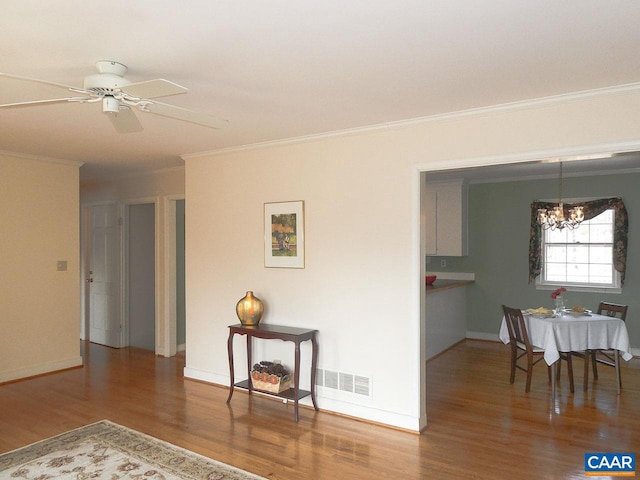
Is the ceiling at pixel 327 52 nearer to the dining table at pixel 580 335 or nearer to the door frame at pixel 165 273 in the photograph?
the dining table at pixel 580 335

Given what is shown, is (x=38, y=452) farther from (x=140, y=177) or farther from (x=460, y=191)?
(x=460, y=191)

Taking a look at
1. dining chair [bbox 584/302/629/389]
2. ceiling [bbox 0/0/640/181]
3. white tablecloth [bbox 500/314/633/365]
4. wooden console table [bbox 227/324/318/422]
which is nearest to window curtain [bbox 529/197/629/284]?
dining chair [bbox 584/302/629/389]

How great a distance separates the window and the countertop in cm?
106

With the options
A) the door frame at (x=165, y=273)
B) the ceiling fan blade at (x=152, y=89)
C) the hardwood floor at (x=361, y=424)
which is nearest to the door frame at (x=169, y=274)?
the door frame at (x=165, y=273)

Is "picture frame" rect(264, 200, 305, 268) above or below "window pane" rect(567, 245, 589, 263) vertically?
above

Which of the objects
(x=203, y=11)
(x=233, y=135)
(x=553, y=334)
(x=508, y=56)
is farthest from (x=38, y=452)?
(x=553, y=334)

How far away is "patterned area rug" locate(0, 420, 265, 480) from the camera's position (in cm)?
307

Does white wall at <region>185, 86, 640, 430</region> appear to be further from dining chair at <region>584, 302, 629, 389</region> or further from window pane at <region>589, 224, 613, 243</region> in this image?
window pane at <region>589, 224, 613, 243</region>

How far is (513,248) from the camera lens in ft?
22.9

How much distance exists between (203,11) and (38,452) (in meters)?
3.19

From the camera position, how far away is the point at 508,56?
2527 millimetres

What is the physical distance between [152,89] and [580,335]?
14.3 ft

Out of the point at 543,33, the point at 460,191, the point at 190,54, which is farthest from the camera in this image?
the point at 460,191

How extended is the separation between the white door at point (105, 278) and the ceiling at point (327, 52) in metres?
3.32
